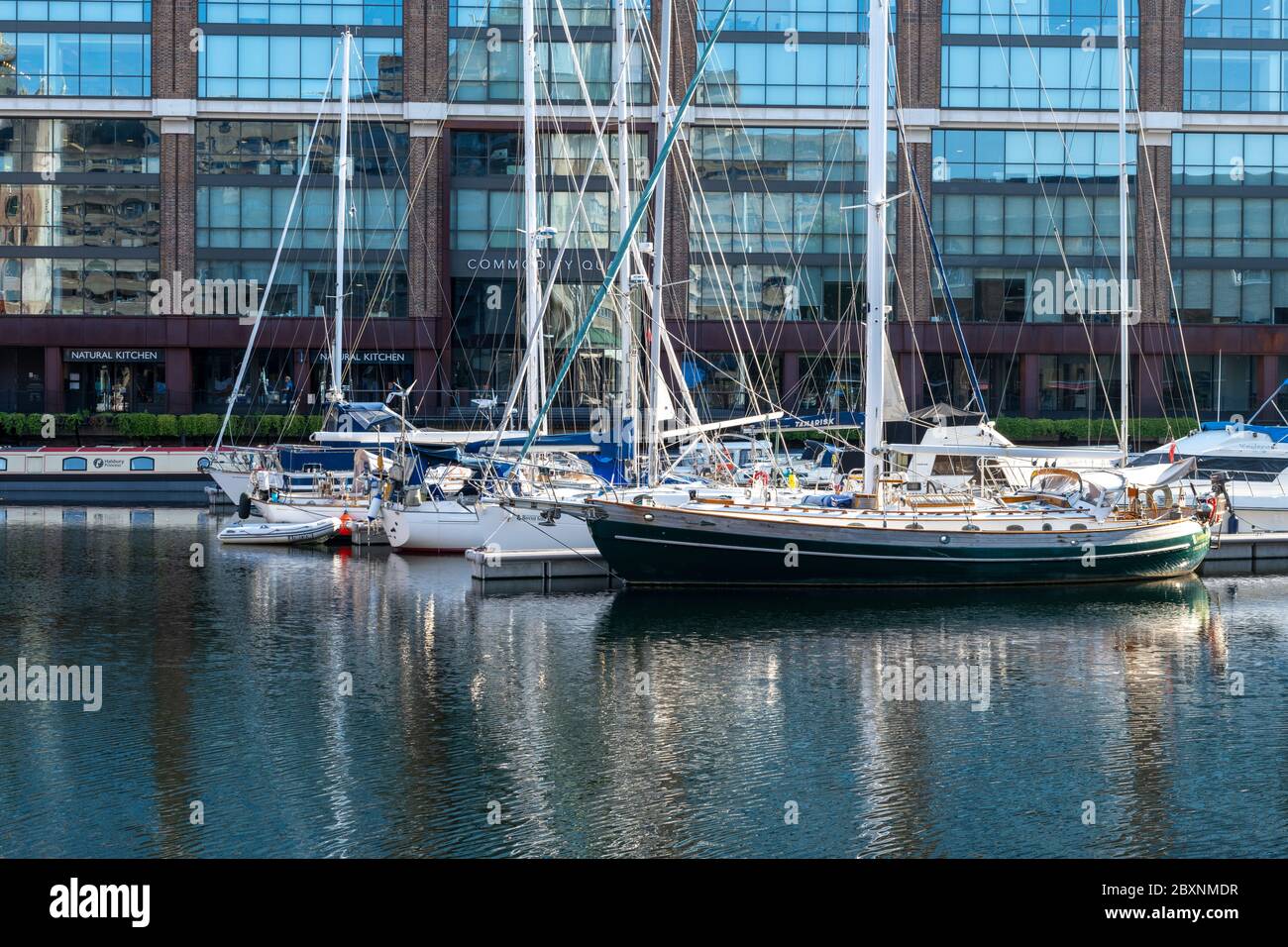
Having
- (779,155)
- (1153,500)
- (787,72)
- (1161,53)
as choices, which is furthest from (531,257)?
(1161,53)

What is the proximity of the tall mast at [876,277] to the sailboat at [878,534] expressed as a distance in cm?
3

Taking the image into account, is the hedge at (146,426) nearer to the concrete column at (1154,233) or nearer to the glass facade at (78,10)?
the glass facade at (78,10)

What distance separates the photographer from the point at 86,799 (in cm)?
1817

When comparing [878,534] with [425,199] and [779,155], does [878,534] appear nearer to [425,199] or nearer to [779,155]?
[779,155]

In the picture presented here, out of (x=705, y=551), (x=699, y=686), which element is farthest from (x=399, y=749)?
(x=705, y=551)

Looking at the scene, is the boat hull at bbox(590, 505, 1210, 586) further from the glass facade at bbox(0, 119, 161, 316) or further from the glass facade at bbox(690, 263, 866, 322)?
the glass facade at bbox(0, 119, 161, 316)

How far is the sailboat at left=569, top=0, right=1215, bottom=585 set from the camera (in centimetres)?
3253

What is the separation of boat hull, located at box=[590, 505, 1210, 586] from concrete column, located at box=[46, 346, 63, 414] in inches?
1884

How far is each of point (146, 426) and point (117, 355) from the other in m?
6.66

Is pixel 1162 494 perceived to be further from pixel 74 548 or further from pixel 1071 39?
pixel 1071 39

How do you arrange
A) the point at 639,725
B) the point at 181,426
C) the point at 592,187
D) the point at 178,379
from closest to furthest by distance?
1. the point at 639,725
2. the point at 181,426
3. the point at 592,187
4. the point at 178,379

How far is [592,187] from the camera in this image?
2881 inches

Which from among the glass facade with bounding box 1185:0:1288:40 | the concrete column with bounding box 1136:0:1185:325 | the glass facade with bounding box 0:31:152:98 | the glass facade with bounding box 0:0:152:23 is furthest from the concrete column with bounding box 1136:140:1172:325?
the glass facade with bounding box 0:0:152:23

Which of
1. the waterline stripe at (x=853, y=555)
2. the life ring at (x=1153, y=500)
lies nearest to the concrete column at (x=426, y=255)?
the waterline stripe at (x=853, y=555)
